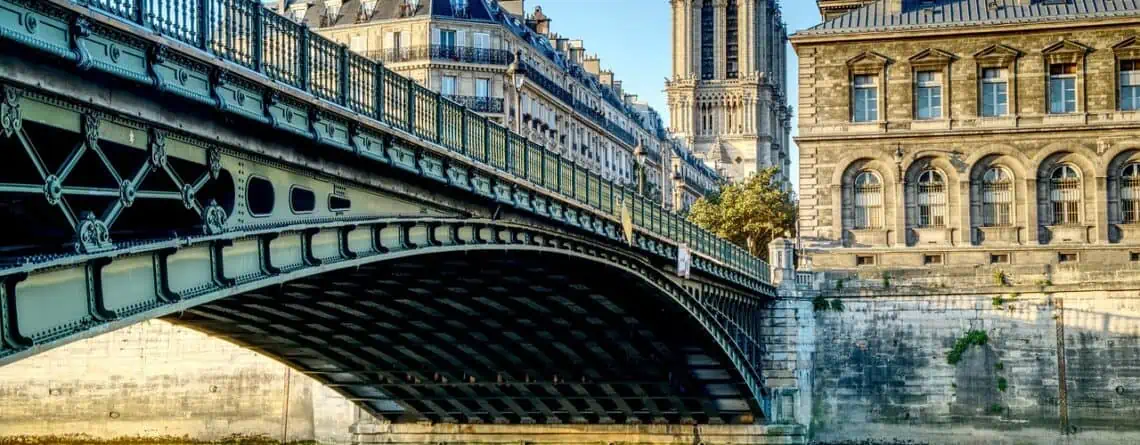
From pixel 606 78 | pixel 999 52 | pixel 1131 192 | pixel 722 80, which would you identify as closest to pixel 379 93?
pixel 999 52

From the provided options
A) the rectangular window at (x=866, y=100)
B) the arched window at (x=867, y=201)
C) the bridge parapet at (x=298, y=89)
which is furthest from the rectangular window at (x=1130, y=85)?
the bridge parapet at (x=298, y=89)

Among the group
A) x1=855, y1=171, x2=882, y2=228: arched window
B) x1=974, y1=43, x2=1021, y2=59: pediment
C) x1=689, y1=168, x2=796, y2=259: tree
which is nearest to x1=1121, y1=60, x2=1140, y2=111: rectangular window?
x1=974, y1=43, x2=1021, y2=59: pediment

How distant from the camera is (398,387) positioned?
59062mm

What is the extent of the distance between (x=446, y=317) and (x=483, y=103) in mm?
33688

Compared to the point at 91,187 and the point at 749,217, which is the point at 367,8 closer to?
the point at 749,217

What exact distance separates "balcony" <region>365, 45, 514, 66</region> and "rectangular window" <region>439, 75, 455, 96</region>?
2.56ft

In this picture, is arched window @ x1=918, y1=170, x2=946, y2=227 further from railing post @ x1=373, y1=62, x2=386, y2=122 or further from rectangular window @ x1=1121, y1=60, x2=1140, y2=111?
railing post @ x1=373, y1=62, x2=386, y2=122

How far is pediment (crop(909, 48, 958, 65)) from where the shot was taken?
71.2 meters

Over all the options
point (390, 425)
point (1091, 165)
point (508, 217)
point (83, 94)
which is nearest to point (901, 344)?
point (1091, 165)

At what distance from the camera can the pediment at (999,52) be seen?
70.6 meters

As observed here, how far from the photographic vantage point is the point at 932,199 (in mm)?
71250

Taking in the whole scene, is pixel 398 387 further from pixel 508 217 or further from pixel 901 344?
pixel 508 217

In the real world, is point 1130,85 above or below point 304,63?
above

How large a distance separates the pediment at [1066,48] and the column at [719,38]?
119 m
